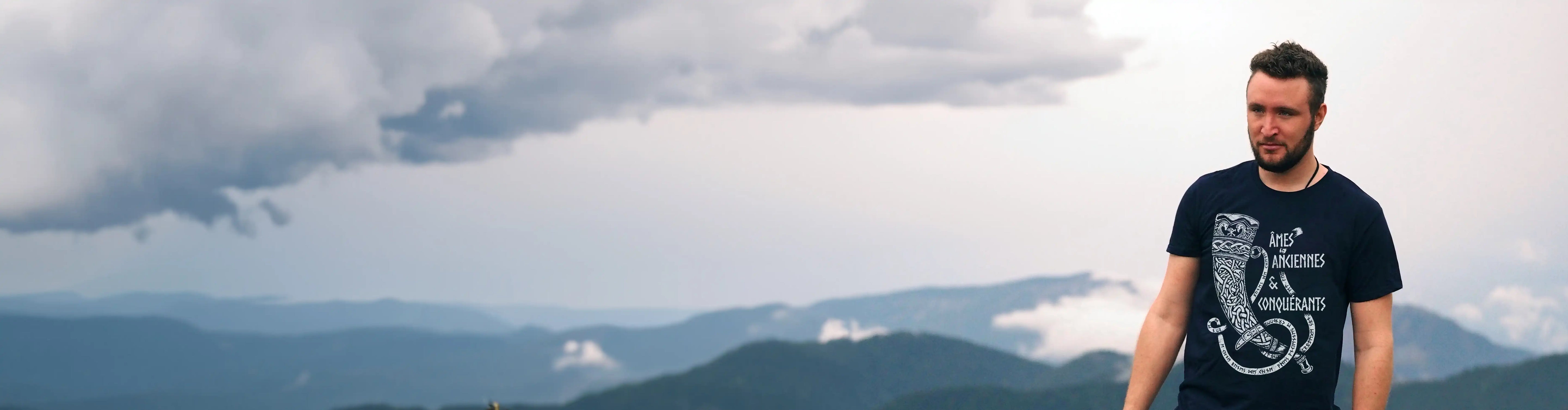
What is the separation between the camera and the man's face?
6645mm

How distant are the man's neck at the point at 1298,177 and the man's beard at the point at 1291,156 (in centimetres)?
8

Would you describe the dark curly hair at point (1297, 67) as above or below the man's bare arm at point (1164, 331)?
above

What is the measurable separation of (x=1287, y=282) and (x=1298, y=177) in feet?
2.09

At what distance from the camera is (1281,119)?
263 inches

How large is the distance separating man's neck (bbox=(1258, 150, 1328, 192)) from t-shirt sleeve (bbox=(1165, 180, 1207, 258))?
0.42m

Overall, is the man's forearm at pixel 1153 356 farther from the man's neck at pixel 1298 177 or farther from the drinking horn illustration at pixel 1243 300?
the man's neck at pixel 1298 177

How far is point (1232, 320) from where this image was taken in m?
6.94

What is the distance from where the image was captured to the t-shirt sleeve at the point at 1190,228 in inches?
282

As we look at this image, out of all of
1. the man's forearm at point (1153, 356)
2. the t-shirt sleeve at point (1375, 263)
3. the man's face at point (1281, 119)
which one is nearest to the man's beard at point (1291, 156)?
the man's face at point (1281, 119)

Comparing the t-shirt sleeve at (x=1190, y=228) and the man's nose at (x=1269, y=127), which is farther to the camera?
the t-shirt sleeve at (x=1190, y=228)

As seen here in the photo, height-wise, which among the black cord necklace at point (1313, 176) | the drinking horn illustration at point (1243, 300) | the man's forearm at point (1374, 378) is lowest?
the man's forearm at point (1374, 378)

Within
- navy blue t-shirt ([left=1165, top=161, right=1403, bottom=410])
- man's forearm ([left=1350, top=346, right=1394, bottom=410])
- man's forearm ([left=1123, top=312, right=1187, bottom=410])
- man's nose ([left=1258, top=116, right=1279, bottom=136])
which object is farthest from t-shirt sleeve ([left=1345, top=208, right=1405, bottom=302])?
man's forearm ([left=1123, top=312, right=1187, bottom=410])

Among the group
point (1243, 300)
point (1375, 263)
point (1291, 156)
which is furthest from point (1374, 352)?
point (1291, 156)

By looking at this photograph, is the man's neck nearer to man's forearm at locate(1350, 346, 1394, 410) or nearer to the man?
the man
